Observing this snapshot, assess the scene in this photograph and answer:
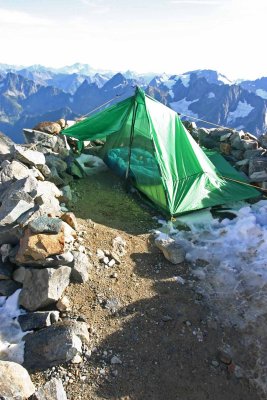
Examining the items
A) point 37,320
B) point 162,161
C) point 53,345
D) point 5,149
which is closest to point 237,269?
point 162,161

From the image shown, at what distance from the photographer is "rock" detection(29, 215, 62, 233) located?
849 cm

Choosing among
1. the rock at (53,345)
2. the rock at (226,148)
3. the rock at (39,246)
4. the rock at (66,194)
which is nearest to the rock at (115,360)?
the rock at (53,345)

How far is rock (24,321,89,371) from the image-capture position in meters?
6.68

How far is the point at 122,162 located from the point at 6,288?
23.4 ft

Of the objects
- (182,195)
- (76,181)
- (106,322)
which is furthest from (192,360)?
(76,181)

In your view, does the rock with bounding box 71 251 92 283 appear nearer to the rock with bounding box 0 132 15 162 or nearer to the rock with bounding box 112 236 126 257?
the rock with bounding box 112 236 126 257

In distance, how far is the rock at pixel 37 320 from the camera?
732 cm

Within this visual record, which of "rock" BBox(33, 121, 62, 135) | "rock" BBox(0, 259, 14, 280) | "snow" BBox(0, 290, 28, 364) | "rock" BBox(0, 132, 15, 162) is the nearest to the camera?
"snow" BBox(0, 290, 28, 364)

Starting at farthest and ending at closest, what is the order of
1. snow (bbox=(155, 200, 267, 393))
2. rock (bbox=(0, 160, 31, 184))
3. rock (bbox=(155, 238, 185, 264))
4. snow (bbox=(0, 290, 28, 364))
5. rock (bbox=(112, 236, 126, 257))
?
1. rock (bbox=(0, 160, 31, 184))
2. rock (bbox=(112, 236, 126, 257))
3. rock (bbox=(155, 238, 185, 264))
4. snow (bbox=(155, 200, 267, 393))
5. snow (bbox=(0, 290, 28, 364))

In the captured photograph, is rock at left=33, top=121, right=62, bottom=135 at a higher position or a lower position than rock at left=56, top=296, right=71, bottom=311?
higher

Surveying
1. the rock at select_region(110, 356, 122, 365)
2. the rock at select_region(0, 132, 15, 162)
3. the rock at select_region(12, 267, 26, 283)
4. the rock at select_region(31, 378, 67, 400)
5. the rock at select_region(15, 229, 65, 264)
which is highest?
the rock at select_region(0, 132, 15, 162)

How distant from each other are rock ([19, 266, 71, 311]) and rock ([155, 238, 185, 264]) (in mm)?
2597

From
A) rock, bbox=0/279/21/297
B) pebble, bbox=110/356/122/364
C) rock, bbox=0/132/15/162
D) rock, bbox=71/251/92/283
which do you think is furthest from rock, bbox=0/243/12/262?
rock, bbox=0/132/15/162

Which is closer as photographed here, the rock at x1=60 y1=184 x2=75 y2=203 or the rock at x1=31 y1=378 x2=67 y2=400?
the rock at x1=31 y1=378 x2=67 y2=400
